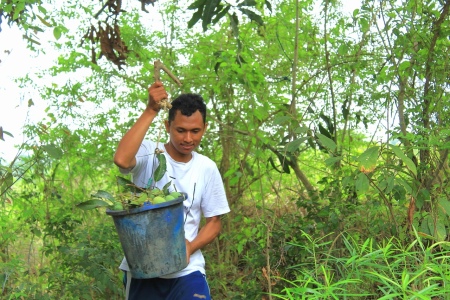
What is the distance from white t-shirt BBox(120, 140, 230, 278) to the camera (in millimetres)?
3414

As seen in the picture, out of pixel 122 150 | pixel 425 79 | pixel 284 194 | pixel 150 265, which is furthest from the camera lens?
pixel 284 194

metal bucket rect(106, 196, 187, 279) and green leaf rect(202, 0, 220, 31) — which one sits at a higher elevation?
green leaf rect(202, 0, 220, 31)

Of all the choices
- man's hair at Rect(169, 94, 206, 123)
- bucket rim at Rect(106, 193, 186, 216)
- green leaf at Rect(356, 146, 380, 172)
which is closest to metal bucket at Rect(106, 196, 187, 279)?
bucket rim at Rect(106, 193, 186, 216)

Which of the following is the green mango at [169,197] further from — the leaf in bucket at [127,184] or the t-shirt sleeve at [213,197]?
the t-shirt sleeve at [213,197]

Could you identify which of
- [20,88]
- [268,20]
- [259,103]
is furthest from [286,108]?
[20,88]

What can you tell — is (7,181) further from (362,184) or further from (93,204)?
(362,184)

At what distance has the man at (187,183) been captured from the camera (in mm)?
3357

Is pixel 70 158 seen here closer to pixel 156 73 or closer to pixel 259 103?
pixel 259 103

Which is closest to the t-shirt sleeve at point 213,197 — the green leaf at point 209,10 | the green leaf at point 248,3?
the green leaf at point 209,10

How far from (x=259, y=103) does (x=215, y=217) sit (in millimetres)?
2279

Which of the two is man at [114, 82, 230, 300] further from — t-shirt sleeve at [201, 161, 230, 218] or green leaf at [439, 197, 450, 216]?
green leaf at [439, 197, 450, 216]

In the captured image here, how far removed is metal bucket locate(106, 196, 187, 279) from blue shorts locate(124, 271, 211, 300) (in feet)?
0.80

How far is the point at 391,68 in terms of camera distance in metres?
4.80

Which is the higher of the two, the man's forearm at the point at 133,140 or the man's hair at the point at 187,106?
the man's hair at the point at 187,106
